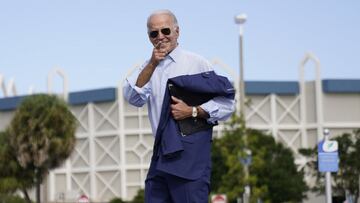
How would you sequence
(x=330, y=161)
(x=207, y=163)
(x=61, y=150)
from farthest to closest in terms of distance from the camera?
(x=61, y=150), (x=330, y=161), (x=207, y=163)

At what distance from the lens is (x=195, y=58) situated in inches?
216

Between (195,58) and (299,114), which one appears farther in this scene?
(299,114)

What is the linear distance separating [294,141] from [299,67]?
7739 mm

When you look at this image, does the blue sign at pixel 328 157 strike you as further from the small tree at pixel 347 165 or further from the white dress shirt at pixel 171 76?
the small tree at pixel 347 165

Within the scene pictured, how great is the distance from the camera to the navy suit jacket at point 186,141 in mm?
5246

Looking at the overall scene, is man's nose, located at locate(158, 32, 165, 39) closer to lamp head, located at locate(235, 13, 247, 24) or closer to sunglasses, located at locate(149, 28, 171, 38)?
sunglasses, located at locate(149, 28, 171, 38)

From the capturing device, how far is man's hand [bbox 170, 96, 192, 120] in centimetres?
534

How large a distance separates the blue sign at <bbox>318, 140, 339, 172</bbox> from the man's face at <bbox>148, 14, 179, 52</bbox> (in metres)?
16.8

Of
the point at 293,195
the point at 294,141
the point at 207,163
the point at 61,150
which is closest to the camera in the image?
the point at 207,163

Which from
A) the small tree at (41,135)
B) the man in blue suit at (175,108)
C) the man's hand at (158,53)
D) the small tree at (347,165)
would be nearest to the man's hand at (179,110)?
the man in blue suit at (175,108)

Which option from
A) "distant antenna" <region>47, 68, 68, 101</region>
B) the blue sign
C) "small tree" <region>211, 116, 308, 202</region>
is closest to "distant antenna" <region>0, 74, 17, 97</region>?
"distant antenna" <region>47, 68, 68, 101</region>

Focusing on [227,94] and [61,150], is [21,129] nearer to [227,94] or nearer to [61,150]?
[61,150]

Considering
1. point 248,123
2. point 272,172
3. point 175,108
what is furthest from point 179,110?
point 248,123

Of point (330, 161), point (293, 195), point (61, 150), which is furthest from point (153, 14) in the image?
point (293, 195)
